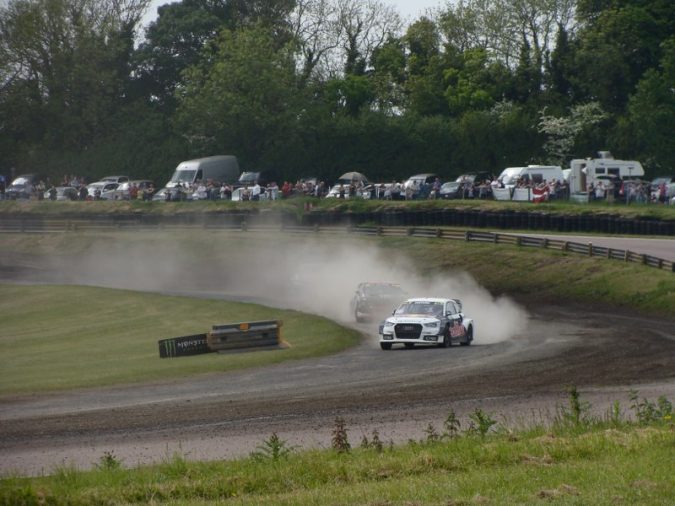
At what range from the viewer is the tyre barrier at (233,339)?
3095 cm

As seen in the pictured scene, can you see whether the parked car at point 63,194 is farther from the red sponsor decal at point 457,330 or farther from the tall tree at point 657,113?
the red sponsor decal at point 457,330

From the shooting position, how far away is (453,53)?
8612cm

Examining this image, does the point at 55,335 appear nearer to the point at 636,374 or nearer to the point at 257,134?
the point at 636,374

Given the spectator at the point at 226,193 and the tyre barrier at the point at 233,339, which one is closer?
the tyre barrier at the point at 233,339

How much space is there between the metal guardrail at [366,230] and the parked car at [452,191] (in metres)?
5.75

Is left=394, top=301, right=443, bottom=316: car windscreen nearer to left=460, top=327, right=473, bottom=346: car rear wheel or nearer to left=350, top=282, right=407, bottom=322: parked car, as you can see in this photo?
left=460, top=327, right=473, bottom=346: car rear wheel

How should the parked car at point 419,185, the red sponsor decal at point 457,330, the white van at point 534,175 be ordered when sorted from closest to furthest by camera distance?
the red sponsor decal at point 457,330, the white van at point 534,175, the parked car at point 419,185

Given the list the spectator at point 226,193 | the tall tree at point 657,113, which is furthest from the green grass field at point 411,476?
the tall tree at point 657,113

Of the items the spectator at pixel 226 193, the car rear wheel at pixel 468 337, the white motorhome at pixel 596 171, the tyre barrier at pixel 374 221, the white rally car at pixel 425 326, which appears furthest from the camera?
the spectator at pixel 226 193

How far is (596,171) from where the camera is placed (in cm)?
6284

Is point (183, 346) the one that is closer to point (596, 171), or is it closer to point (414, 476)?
point (414, 476)

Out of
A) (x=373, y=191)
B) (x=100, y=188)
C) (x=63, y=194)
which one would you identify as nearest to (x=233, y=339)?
(x=373, y=191)

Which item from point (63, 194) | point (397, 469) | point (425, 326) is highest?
point (63, 194)

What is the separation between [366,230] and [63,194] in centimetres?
2417
